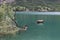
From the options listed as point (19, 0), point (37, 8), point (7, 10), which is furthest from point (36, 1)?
point (7, 10)

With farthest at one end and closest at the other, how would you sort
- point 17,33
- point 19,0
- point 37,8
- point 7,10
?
point 19,0, point 37,8, point 7,10, point 17,33

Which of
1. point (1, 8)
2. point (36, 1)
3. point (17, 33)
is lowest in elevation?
point (36, 1)

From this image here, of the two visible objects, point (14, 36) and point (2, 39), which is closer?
point (2, 39)

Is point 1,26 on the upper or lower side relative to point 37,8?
upper

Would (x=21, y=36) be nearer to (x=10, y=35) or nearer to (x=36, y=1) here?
(x=10, y=35)

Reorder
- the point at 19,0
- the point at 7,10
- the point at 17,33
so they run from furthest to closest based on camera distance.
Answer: the point at 19,0 < the point at 7,10 < the point at 17,33

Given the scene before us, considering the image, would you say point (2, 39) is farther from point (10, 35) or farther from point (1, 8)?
point (1, 8)

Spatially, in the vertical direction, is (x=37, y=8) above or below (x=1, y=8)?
below

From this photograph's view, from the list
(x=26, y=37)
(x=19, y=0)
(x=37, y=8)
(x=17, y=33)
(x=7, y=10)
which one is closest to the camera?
(x=26, y=37)

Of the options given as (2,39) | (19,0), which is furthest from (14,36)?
(19,0)
